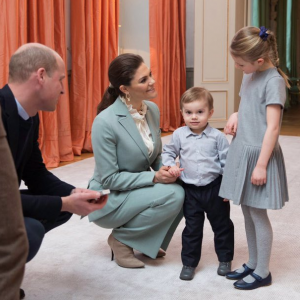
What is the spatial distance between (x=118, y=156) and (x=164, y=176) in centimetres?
25

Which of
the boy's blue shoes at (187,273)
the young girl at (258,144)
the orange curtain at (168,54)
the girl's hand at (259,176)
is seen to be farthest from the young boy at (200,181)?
the orange curtain at (168,54)

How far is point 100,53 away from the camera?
5.79 m

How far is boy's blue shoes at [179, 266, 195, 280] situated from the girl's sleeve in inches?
32.5

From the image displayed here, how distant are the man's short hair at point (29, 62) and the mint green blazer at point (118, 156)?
0.69 metres

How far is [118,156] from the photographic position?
8.21 ft

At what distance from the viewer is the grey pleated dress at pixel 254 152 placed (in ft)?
7.02

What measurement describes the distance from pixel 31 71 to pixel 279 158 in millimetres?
1069

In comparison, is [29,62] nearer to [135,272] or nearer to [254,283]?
[135,272]

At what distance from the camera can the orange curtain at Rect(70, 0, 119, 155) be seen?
548 cm

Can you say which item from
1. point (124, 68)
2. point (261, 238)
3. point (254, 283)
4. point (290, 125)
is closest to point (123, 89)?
point (124, 68)

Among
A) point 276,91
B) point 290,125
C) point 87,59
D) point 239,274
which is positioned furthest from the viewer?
point 290,125

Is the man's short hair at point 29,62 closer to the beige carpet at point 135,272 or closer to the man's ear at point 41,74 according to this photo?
the man's ear at point 41,74

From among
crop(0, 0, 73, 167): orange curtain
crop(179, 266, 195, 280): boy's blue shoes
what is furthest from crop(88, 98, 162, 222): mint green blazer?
crop(0, 0, 73, 167): orange curtain

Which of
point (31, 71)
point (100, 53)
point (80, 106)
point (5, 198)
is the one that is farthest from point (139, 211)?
point (100, 53)
